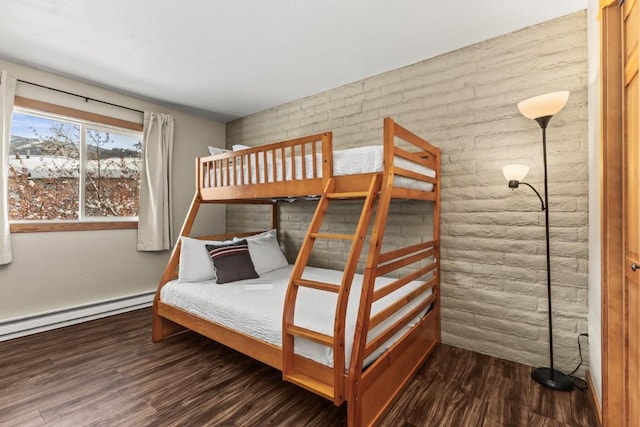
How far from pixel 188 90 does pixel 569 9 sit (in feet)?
10.9

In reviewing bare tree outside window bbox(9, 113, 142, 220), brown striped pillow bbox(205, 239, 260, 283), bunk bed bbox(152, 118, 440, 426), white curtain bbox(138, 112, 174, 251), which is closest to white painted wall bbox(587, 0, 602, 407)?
bunk bed bbox(152, 118, 440, 426)

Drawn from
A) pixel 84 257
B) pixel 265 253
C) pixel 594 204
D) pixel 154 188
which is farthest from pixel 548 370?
pixel 84 257

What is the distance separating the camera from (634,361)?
1.23 metres

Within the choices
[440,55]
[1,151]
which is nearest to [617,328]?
[440,55]

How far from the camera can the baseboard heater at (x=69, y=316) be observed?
8.57 feet

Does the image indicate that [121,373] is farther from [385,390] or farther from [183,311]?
[385,390]

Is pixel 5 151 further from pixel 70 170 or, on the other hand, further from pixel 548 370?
pixel 548 370

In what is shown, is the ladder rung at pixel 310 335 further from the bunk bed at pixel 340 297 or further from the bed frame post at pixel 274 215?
the bed frame post at pixel 274 215

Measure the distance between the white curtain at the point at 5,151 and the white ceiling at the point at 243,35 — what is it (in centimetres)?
24

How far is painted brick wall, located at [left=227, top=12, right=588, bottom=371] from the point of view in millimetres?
2002

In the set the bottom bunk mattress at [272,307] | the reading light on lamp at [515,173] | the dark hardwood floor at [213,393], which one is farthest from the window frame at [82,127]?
the reading light on lamp at [515,173]

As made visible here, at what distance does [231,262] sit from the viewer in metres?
2.66

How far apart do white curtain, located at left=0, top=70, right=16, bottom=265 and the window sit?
16cm

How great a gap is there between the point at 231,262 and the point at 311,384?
4.79 ft
